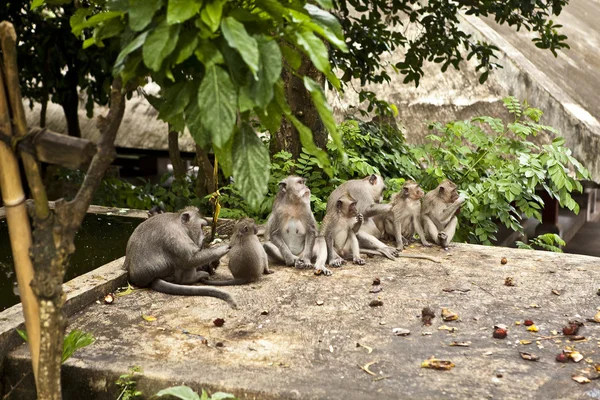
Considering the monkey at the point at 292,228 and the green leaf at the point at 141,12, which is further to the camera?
the monkey at the point at 292,228

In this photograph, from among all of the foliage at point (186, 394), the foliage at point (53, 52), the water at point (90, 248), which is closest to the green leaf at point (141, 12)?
the foliage at point (186, 394)

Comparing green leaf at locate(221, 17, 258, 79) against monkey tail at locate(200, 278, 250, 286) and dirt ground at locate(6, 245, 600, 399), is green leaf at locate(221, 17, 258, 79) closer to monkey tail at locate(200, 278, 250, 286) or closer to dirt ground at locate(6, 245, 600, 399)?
dirt ground at locate(6, 245, 600, 399)

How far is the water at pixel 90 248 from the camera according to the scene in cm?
559

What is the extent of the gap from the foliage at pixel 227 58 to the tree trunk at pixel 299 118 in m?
4.82

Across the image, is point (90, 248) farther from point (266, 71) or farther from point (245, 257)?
point (266, 71)

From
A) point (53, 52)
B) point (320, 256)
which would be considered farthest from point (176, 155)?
point (320, 256)

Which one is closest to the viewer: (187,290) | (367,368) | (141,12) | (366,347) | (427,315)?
(141,12)

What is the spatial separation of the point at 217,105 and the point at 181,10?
311mm

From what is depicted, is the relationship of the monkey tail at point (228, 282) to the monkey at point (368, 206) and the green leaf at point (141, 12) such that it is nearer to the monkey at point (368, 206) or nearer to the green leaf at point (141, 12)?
the monkey at point (368, 206)

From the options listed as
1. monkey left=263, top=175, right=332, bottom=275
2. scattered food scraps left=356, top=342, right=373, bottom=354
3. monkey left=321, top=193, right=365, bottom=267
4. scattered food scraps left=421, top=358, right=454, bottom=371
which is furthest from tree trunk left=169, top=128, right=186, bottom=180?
scattered food scraps left=421, top=358, right=454, bottom=371

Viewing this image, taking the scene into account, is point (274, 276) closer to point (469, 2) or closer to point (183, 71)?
point (183, 71)

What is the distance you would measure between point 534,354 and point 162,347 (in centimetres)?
202

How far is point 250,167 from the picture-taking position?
2570 mm

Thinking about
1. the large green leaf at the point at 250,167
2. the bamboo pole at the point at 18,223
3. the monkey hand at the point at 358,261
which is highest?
the large green leaf at the point at 250,167
